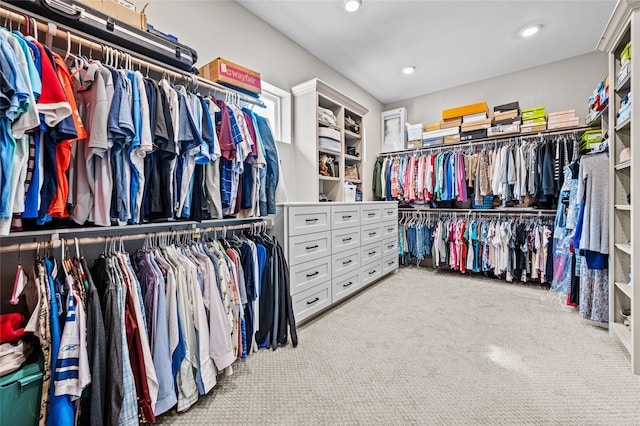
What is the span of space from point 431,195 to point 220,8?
124 inches

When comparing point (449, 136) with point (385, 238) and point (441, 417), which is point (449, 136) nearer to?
point (385, 238)

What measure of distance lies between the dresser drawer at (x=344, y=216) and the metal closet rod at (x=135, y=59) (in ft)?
3.69

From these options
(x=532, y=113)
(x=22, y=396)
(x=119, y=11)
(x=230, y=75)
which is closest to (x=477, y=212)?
(x=532, y=113)

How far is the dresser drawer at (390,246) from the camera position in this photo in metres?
3.44

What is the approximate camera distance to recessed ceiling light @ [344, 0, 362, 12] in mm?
2354

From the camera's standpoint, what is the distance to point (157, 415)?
4.25 feet

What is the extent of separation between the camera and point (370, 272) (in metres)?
3.13

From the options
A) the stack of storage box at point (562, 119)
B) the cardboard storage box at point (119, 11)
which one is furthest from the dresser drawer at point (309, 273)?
the stack of storage box at point (562, 119)

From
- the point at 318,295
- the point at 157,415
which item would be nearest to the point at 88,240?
the point at 157,415

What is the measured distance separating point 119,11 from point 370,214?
8.38 ft

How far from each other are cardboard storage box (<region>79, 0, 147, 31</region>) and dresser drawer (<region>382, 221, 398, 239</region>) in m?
2.84

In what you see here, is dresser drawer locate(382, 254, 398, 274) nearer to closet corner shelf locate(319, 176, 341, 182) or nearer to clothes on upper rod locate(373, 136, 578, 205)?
clothes on upper rod locate(373, 136, 578, 205)

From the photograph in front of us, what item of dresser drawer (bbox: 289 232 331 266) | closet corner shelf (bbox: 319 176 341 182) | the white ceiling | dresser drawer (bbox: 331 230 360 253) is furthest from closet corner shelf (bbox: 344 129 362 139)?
dresser drawer (bbox: 289 232 331 266)

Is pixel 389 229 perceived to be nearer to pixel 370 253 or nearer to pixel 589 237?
pixel 370 253
